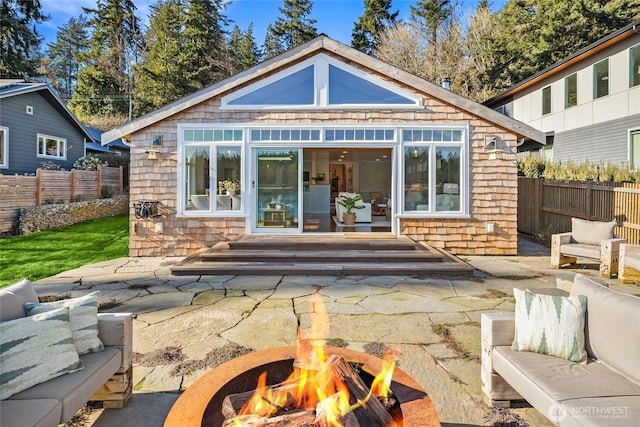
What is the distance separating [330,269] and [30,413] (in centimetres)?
483

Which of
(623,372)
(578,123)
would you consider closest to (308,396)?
(623,372)

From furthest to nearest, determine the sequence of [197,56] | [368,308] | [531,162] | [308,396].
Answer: [197,56]
[531,162]
[368,308]
[308,396]

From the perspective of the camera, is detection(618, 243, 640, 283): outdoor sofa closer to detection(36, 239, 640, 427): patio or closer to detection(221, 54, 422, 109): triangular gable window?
detection(36, 239, 640, 427): patio

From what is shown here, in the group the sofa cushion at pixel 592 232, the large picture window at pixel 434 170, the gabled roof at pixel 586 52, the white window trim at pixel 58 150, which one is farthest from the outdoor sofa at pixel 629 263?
the white window trim at pixel 58 150

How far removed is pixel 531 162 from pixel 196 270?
1143cm

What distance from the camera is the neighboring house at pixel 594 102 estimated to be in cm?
1115

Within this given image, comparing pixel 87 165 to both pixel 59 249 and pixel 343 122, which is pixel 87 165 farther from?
pixel 343 122

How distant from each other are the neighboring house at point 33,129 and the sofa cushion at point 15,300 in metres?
13.7

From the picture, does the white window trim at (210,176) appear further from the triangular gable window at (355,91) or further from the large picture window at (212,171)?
the triangular gable window at (355,91)

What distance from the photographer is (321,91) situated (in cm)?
804

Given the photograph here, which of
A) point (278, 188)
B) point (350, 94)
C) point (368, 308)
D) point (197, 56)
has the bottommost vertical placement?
point (368, 308)

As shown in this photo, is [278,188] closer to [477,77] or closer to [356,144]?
[356,144]

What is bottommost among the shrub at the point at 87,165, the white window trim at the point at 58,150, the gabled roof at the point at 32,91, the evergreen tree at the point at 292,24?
the shrub at the point at 87,165

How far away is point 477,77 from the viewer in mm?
21938
